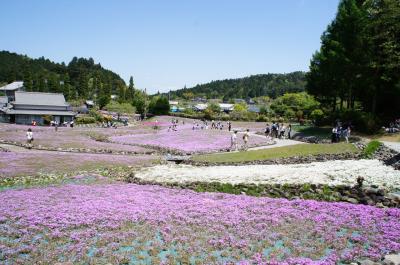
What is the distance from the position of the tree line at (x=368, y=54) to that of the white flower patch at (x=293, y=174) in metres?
23.9

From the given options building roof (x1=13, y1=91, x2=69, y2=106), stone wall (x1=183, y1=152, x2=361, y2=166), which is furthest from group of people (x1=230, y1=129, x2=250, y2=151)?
building roof (x1=13, y1=91, x2=69, y2=106)

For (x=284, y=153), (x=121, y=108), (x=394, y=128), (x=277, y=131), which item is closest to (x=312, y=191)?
(x=284, y=153)

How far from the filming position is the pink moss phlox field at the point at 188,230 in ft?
41.1

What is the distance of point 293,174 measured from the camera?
25.8 metres

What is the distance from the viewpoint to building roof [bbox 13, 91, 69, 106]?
92812 millimetres

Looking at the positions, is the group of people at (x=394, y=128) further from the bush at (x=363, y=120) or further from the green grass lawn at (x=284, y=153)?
the green grass lawn at (x=284, y=153)

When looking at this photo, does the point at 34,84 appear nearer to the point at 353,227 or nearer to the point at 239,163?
the point at 239,163

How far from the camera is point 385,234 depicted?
14.1m

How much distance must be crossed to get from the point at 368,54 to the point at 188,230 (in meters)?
46.1

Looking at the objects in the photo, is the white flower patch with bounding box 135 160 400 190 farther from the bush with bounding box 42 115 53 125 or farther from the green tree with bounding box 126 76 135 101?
the green tree with bounding box 126 76 135 101

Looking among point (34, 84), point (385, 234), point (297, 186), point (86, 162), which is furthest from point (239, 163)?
point (34, 84)

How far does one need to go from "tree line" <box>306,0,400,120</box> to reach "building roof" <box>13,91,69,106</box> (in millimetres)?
69446

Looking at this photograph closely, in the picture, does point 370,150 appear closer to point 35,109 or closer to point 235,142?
point 235,142

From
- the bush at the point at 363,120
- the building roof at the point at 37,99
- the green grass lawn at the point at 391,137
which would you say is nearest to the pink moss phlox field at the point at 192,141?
the bush at the point at 363,120
